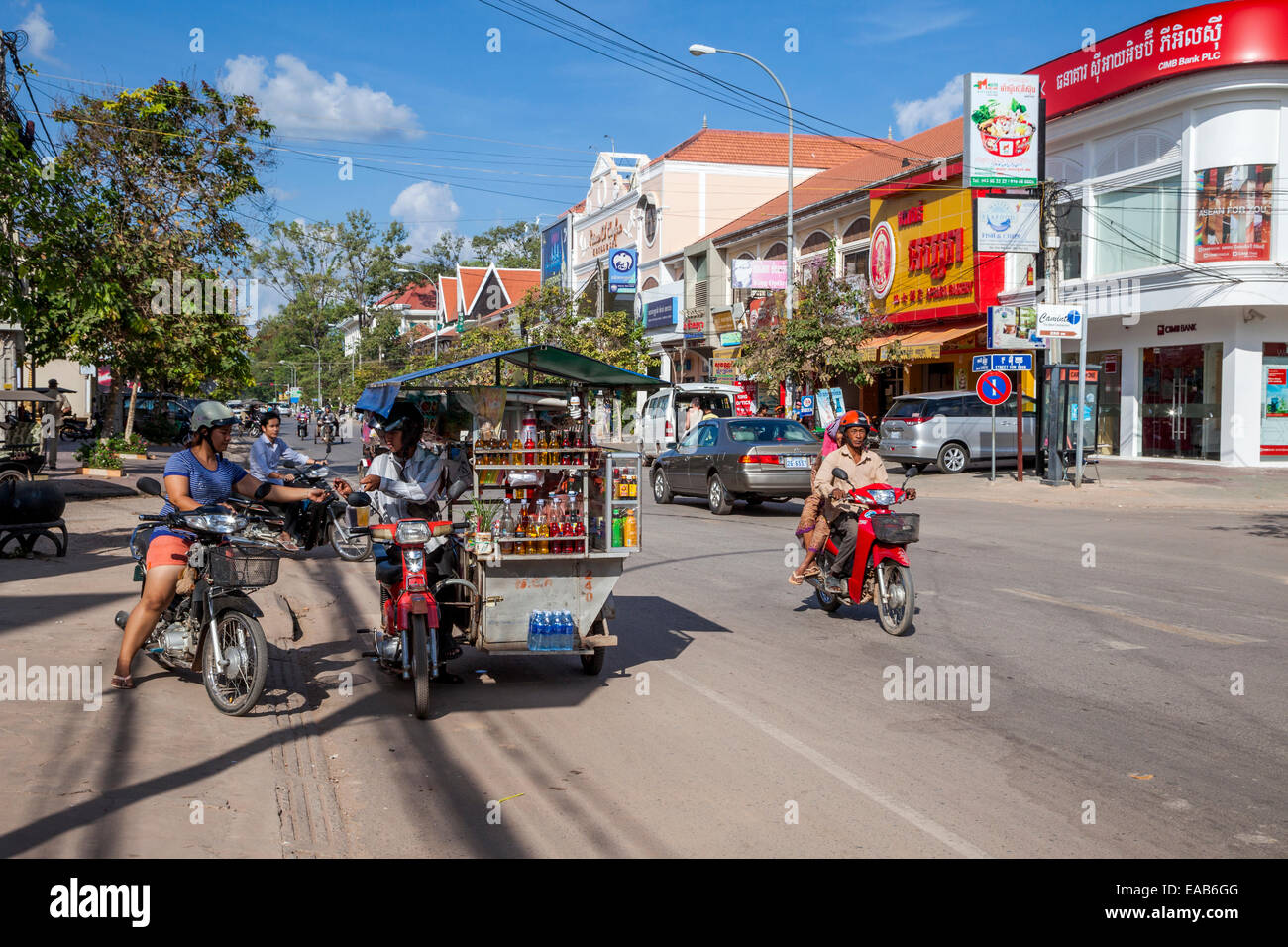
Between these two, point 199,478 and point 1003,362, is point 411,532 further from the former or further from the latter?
point 1003,362

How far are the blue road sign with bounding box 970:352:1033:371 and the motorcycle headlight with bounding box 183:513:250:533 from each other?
17740 millimetres

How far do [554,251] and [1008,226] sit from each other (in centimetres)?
4578

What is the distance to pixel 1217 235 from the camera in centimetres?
2450

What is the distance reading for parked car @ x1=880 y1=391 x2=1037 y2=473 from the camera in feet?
83.8

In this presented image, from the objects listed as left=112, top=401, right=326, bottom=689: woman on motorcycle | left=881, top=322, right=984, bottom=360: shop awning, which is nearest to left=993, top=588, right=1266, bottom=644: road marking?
left=112, top=401, right=326, bottom=689: woman on motorcycle

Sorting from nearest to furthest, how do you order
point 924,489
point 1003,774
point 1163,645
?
1. point 1003,774
2. point 1163,645
3. point 924,489

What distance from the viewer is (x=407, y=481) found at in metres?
7.13

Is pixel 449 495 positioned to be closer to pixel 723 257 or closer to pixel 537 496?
pixel 537 496

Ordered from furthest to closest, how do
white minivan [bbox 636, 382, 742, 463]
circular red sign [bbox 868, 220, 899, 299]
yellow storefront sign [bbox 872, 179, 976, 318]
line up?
circular red sign [bbox 868, 220, 899, 299] → yellow storefront sign [bbox 872, 179, 976, 318] → white minivan [bbox 636, 382, 742, 463]

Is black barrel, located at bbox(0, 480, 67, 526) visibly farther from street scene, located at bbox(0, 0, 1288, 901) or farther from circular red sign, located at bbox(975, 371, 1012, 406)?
circular red sign, located at bbox(975, 371, 1012, 406)

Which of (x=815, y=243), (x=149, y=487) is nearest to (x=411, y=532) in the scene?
(x=149, y=487)

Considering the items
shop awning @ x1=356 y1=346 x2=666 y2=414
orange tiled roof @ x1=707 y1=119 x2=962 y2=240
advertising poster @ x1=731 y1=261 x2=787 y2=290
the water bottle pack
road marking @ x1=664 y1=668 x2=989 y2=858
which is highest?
orange tiled roof @ x1=707 y1=119 x2=962 y2=240

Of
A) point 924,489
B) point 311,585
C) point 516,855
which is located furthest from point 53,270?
point 924,489

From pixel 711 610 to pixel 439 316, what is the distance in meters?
58.6
